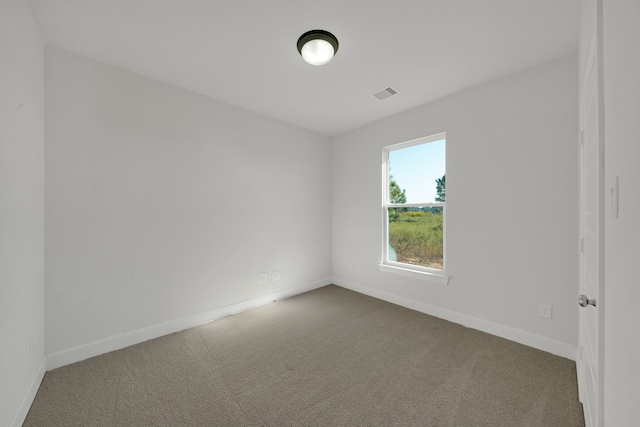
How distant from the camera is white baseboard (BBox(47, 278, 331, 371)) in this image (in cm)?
209

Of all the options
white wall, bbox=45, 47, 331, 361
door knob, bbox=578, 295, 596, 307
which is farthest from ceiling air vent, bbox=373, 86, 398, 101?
door knob, bbox=578, 295, 596, 307

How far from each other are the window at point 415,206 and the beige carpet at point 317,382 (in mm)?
892

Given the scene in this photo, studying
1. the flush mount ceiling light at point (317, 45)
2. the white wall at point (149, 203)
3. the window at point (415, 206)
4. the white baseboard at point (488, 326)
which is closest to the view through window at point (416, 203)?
the window at point (415, 206)

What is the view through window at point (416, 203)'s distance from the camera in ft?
10.3

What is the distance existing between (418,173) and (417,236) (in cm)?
85

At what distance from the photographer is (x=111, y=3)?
168cm

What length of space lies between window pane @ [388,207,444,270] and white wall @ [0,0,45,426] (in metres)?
3.62

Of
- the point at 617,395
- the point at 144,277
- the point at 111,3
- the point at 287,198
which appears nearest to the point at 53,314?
the point at 144,277

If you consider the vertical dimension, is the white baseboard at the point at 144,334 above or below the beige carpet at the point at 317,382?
above

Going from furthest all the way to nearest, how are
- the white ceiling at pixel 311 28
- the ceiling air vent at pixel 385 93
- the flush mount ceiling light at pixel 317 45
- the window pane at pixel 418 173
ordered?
the window pane at pixel 418 173 < the ceiling air vent at pixel 385 93 < the flush mount ceiling light at pixel 317 45 < the white ceiling at pixel 311 28

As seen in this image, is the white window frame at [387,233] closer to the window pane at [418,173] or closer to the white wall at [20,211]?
the window pane at [418,173]

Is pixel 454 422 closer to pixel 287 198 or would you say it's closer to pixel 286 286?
pixel 286 286

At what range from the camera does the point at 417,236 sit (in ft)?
11.1

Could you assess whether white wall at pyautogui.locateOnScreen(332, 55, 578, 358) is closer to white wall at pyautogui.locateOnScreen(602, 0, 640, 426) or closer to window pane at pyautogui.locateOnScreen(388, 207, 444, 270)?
window pane at pyautogui.locateOnScreen(388, 207, 444, 270)
